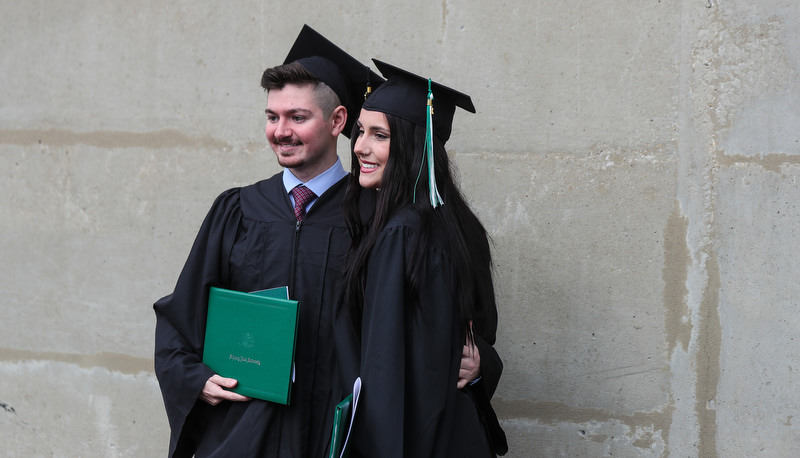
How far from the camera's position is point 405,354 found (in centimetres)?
200

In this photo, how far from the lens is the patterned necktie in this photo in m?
2.38

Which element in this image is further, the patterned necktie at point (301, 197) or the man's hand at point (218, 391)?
the patterned necktie at point (301, 197)

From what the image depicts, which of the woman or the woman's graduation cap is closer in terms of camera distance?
the woman

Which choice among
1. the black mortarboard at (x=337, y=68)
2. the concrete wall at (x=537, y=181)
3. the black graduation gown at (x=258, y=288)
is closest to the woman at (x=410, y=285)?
the black graduation gown at (x=258, y=288)

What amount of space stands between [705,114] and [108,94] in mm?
2614

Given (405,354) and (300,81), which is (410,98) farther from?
(405,354)

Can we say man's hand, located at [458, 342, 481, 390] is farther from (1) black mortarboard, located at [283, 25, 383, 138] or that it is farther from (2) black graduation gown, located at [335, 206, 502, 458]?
(1) black mortarboard, located at [283, 25, 383, 138]

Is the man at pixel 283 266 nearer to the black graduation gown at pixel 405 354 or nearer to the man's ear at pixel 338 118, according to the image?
the man's ear at pixel 338 118

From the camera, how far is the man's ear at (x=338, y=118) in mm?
2432

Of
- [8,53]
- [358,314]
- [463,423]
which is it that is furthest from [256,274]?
[8,53]

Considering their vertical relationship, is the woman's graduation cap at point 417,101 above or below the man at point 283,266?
above

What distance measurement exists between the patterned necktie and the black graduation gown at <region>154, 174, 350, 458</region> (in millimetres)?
27

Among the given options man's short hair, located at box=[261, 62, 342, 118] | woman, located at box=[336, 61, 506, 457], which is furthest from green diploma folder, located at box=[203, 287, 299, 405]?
man's short hair, located at box=[261, 62, 342, 118]

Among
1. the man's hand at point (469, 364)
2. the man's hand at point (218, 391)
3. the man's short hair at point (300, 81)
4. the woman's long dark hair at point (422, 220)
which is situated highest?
the man's short hair at point (300, 81)
